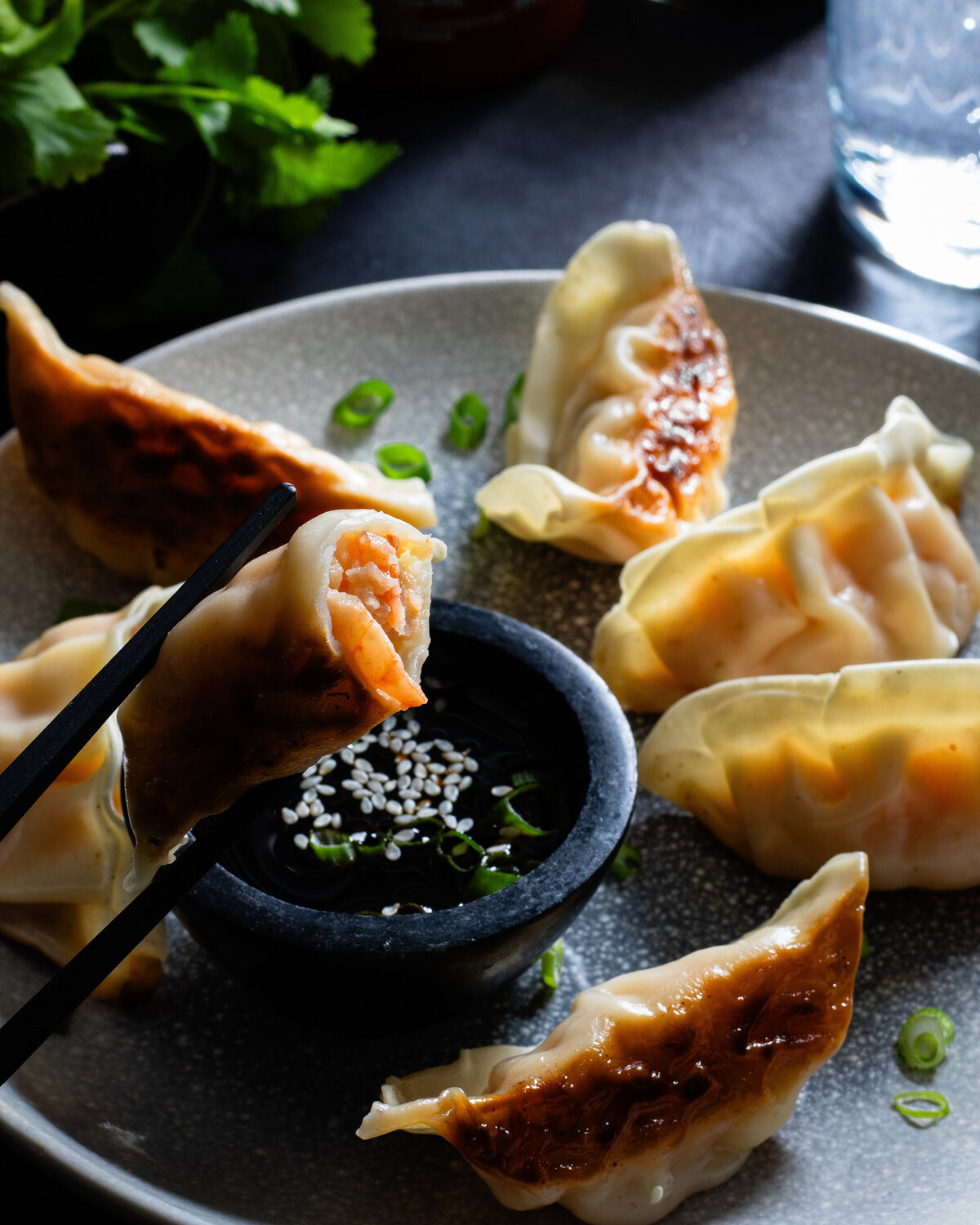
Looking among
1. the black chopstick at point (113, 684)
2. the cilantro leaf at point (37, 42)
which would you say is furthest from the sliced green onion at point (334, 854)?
the cilantro leaf at point (37, 42)

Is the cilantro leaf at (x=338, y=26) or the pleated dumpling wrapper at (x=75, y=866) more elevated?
the cilantro leaf at (x=338, y=26)

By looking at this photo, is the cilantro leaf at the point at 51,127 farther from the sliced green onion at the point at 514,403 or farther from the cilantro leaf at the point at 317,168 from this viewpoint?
the sliced green onion at the point at 514,403

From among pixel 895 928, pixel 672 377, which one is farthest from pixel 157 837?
pixel 672 377

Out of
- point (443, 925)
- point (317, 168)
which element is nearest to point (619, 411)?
point (317, 168)

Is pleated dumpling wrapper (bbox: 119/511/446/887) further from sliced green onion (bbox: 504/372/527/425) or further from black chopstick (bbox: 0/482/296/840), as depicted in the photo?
sliced green onion (bbox: 504/372/527/425)

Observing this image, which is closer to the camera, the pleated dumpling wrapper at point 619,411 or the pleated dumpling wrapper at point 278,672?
the pleated dumpling wrapper at point 278,672

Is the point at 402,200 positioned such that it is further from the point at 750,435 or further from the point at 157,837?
the point at 157,837
